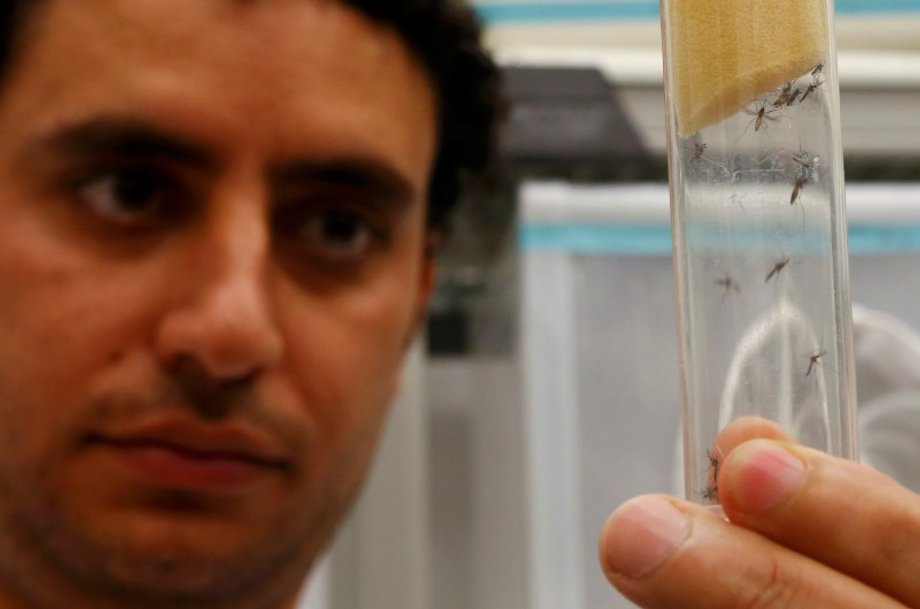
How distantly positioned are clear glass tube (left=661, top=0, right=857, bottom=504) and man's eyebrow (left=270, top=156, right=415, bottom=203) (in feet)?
1.40

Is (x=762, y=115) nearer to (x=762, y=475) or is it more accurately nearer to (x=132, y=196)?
(x=762, y=475)

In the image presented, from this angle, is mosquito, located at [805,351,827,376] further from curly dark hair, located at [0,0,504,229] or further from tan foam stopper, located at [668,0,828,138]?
curly dark hair, located at [0,0,504,229]

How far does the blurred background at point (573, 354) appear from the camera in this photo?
1018 millimetres

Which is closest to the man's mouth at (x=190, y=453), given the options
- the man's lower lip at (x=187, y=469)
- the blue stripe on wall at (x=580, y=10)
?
the man's lower lip at (x=187, y=469)

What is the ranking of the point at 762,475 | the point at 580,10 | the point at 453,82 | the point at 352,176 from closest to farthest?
the point at 762,475, the point at 352,176, the point at 453,82, the point at 580,10

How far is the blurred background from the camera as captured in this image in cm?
102

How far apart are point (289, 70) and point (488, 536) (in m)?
0.56

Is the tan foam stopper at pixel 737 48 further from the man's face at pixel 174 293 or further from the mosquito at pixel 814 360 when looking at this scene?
the man's face at pixel 174 293

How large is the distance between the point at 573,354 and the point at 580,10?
455 mm

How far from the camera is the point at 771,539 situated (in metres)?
0.40

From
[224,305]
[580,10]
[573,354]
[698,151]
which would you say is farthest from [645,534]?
[580,10]

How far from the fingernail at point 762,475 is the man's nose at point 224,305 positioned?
412 millimetres

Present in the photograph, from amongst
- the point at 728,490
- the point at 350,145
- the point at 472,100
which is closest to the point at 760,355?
the point at 728,490

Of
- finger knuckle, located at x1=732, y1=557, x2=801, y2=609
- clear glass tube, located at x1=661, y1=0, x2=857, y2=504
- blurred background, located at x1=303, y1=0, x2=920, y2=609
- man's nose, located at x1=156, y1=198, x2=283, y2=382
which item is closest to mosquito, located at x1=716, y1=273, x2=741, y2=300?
clear glass tube, located at x1=661, y1=0, x2=857, y2=504
